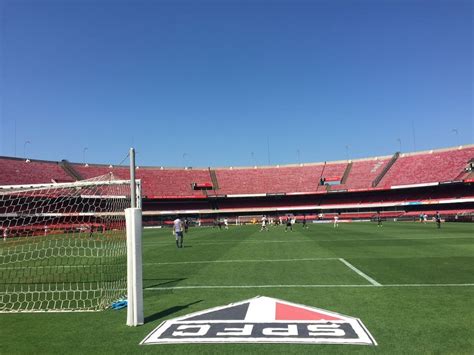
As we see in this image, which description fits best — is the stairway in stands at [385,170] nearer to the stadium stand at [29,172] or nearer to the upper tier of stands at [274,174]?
the upper tier of stands at [274,174]

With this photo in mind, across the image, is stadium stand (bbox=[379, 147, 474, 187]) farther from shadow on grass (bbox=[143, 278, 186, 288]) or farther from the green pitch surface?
shadow on grass (bbox=[143, 278, 186, 288])

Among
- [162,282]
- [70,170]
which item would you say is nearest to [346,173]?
[70,170]

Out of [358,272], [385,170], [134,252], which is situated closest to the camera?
[134,252]

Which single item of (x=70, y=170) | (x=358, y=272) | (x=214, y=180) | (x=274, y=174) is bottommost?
(x=358, y=272)

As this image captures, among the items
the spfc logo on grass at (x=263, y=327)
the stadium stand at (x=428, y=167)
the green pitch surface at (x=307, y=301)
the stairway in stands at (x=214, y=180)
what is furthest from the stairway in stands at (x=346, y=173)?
the spfc logo on grass at (x=263, y=327)

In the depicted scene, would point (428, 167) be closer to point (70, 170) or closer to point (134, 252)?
point (70, 170)

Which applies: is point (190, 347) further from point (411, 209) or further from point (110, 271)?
point (411, 209)

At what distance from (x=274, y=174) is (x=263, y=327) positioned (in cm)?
8093

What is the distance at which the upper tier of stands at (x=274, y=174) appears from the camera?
66.8 metres

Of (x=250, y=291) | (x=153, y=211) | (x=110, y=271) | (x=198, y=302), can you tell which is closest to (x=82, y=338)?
(x=198, y=302)

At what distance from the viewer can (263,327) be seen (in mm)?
6332

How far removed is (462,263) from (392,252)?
408 cm

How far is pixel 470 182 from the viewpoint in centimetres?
6088

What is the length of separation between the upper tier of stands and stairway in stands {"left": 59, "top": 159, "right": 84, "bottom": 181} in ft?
1.73
